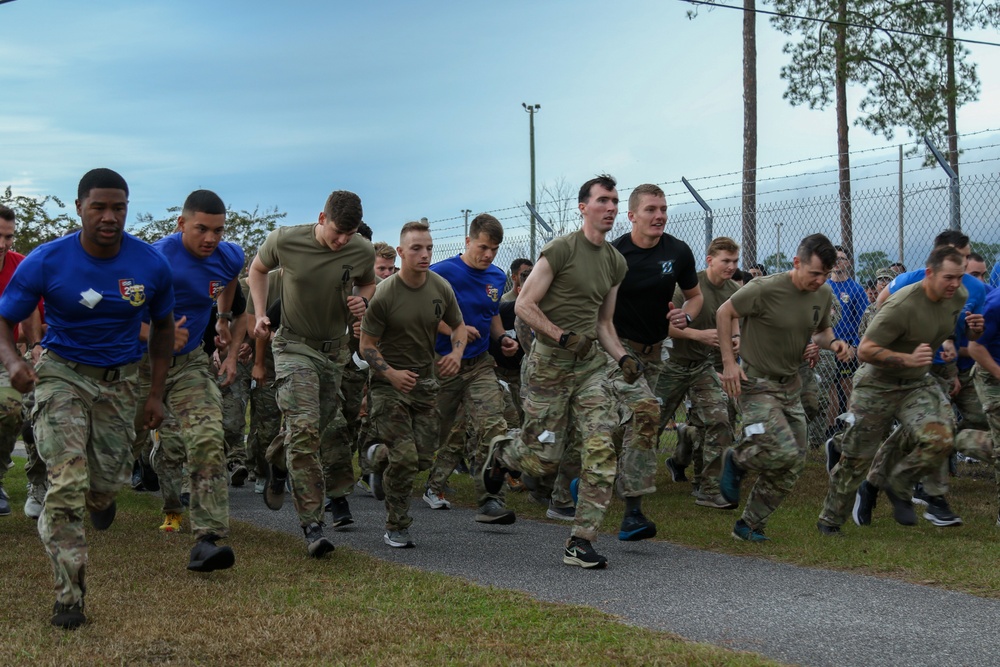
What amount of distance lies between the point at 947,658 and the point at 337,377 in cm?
425

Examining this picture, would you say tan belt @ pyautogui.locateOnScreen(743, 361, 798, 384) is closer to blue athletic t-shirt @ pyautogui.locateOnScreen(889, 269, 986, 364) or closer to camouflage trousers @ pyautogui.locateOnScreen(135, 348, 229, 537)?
blue athletic t-shirt @ pyautogui.locateOnScreen(889, 269, 986, 364)

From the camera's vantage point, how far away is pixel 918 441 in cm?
754

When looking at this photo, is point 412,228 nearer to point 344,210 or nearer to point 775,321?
point 344,210

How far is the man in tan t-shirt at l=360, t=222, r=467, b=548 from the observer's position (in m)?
7.40

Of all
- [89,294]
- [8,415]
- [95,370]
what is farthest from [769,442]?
[8,415]

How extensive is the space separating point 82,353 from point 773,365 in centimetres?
452

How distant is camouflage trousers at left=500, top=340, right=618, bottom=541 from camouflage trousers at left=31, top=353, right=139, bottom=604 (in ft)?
8.04

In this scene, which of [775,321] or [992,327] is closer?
[775,321]

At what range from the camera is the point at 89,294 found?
544cm

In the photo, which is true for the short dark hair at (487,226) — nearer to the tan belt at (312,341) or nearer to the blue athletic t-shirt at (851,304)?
the tan belt at (312,341)

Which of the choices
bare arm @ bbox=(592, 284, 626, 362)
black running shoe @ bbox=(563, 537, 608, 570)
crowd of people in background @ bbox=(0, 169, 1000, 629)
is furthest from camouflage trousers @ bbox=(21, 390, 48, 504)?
bare arm @ bbox=(592, 284, 626, 362)

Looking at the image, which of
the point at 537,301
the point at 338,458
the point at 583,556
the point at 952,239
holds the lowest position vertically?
the point at 583,556

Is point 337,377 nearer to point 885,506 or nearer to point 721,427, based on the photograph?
point 721,427

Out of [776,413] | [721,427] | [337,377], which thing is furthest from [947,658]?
[721,427]
